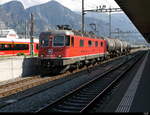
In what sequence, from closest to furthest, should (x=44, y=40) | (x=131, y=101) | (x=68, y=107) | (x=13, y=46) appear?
(x=68, y=107) → (x=131, y=101) → (x=44, y=40) → (x=13, y=46)

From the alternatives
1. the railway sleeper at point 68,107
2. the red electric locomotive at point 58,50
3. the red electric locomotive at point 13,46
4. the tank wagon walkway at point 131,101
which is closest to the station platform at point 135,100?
the tank wagon walkway at point 131,101

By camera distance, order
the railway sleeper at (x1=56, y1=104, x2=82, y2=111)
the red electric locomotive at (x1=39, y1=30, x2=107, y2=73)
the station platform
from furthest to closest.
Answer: the red electric locomotive at (x1=39, y1=30, x2=107, y2=73), the railway sleeper at (x1=56, y1=104, x2=82, y2=111), the station platform

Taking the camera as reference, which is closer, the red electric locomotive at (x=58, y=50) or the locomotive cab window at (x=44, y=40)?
the red electric locomotive at (x=58, y=50)

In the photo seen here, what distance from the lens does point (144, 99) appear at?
11.2 metres

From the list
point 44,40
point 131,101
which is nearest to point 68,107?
point 131,101

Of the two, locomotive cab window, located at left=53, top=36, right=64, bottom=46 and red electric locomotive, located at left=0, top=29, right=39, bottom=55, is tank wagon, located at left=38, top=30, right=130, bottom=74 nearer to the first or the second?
locomotive cab window, located at left=53, top=36, right=64, bottom=46

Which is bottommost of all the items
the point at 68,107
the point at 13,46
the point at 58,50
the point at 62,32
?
the point at 68,107

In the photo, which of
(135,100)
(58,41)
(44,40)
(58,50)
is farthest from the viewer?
(44,40)

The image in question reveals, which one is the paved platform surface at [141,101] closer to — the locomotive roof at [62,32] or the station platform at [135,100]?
the station platform at [135,100]

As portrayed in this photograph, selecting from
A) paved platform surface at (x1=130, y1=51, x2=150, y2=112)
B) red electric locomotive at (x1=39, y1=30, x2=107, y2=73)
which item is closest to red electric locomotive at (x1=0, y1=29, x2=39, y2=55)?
red electric locomotive at (x1=39, y1=30, x2=107, y2=73)

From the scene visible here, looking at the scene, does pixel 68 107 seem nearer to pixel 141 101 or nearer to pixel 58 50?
Result: pixel 141 101

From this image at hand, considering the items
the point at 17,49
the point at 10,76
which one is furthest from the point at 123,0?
the point at 17,49

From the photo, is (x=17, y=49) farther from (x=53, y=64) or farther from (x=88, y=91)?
(x=88, y=91)

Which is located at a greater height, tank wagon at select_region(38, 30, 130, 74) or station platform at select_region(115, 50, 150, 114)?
tank wagon at select_region(38, 30, 130, 74)
